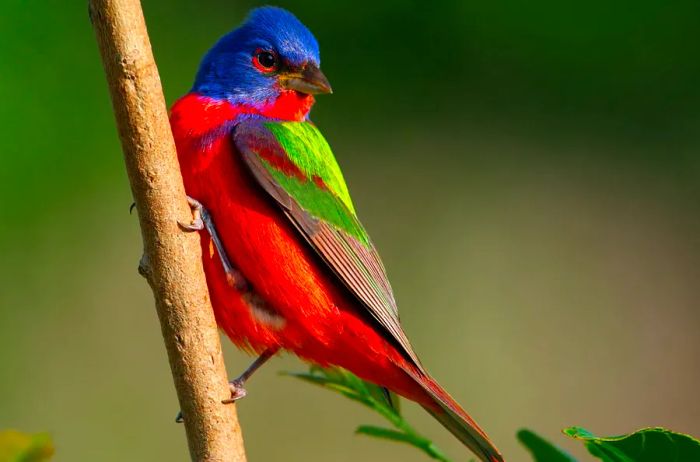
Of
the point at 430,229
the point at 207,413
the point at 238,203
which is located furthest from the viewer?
the point at 430,229

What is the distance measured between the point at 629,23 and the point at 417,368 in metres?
2.99

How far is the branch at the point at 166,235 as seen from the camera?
1.88m

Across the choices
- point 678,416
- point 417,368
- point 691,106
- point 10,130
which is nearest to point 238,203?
point 417,368

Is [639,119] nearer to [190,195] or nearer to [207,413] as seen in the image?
[190,195]

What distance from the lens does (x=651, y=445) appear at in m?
1.36

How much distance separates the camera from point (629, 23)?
526 cm

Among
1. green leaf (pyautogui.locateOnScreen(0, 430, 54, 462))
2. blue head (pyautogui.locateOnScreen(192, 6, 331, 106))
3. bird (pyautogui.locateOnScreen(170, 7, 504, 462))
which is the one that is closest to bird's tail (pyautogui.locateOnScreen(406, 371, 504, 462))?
bird (pyautogui.locateOnScreen(170, 7, 504, 462))

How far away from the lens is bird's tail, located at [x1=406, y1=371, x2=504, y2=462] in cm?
263

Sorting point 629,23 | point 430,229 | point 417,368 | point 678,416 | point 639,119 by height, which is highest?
point 629,23

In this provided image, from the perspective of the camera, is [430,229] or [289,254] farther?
[430,229]

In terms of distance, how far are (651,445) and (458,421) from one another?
4.71 ft

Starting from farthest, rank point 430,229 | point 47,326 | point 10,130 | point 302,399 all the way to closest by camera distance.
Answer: point 430,229 < point 302,399 < point 47,326 < point 10,130

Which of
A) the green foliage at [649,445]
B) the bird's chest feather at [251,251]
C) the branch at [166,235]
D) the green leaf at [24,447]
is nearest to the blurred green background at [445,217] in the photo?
the bird's chest feather at [251,251]

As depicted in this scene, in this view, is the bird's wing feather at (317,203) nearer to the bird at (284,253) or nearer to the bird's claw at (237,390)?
the bird at (284,253)
